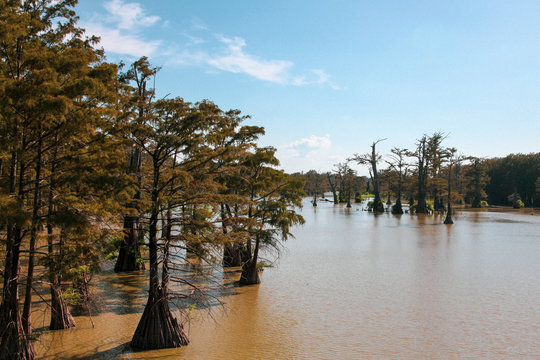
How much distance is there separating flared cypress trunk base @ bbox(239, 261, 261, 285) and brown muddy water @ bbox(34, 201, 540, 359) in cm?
58

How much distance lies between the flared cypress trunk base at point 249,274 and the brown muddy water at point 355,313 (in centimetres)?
58

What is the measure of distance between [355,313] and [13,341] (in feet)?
32.9

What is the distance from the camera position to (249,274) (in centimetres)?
1791

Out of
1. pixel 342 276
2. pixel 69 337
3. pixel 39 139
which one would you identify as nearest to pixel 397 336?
pixel 342 276

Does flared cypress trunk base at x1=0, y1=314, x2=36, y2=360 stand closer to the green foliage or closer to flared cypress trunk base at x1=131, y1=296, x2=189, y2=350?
flared cypress trunk base at x1=131, y1=296, x2=189, y2=350

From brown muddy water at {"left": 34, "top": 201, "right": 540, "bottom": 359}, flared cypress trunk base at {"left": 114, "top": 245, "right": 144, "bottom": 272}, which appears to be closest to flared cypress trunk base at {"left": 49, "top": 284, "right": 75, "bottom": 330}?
brown muddy water at {"left": 34, "top": 201, "right": 540, "bottom": 359}

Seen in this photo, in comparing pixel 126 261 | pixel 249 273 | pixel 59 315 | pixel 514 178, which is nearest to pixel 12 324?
pixel 59 315

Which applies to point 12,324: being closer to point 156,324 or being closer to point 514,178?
point 156,324

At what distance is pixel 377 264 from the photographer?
74.9ft

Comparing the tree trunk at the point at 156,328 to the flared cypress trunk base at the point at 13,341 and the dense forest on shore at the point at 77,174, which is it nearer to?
the dense forest on shore at the point at 77,174

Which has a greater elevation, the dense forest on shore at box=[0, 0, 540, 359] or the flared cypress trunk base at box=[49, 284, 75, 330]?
the dense forest on shore at box=[0, 0, 540, 359]

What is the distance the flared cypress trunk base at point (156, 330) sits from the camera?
410 inches

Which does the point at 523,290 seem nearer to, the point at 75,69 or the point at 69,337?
the point at 69,337

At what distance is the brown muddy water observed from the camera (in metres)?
10.9
